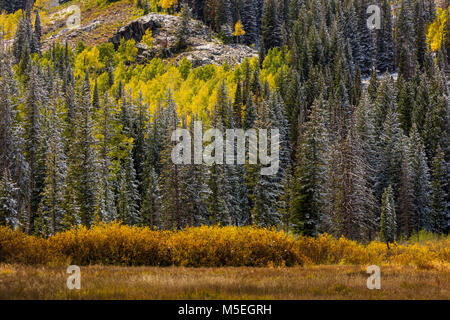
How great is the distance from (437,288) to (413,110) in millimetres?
67250

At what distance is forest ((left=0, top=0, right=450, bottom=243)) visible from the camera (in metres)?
39.1

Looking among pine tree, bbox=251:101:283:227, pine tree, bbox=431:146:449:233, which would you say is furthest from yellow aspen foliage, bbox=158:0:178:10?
pine tree, bbox=431:146:449:233

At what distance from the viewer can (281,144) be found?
61.5 m

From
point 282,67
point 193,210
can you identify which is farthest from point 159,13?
point 193,210

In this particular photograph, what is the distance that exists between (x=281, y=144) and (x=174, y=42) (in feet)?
269

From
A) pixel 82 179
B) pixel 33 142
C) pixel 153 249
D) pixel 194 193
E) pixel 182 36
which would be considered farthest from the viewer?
pixel 182 36

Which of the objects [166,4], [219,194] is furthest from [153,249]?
[166,4]

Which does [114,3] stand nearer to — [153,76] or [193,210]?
[153,76]

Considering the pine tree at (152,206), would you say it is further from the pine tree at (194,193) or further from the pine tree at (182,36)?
the pine tree at (182,36)

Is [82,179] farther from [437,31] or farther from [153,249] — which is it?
[437,31]

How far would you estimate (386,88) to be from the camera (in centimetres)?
7519

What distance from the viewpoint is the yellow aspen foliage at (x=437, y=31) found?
110150 millimetres

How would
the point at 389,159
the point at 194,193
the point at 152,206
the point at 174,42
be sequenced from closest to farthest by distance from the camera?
the point at 194,193, the point at 152,206, the point at 389,159, the point at 174,42

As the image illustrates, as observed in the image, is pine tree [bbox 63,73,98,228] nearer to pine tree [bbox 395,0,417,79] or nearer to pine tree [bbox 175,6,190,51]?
pine tree [bbox 395,0,417,79]
